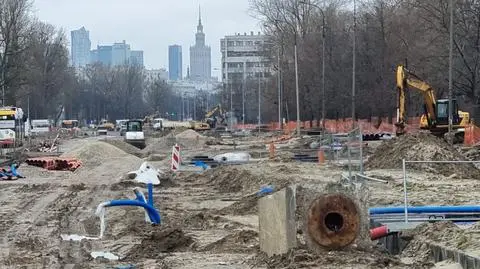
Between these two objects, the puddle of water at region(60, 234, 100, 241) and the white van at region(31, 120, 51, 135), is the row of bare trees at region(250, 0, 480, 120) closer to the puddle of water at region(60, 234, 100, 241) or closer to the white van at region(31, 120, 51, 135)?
the white van at region(31, 120, 51, 135)

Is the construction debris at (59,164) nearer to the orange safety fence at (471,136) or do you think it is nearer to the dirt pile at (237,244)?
the orange safety fence at (471,136)

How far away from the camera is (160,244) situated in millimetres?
15383

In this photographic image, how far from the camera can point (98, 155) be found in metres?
50.3

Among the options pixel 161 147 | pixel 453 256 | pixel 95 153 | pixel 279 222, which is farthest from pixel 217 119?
pixel 453 256

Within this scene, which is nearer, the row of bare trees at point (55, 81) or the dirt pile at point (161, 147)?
the dirt pile at point (161, 147)

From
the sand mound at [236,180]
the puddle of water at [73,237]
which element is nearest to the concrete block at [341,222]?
the puddle of water at [73,237]

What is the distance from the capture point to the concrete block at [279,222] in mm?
12547

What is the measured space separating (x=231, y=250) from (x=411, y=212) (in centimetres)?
429

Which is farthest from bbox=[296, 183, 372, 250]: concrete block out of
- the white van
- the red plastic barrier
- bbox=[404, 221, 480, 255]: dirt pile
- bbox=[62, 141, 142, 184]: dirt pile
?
the white van

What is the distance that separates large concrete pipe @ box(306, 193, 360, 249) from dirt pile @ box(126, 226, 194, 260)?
3285 millimetres

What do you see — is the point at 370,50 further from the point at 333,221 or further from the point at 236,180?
the point at 333,221

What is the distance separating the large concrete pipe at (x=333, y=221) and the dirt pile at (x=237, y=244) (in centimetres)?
212

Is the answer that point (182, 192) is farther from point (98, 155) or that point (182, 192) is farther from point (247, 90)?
point (247, 90)

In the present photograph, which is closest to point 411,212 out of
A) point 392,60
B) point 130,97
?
point 392,60
